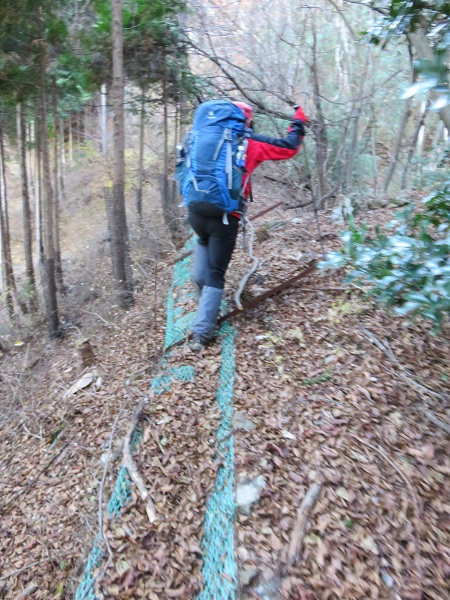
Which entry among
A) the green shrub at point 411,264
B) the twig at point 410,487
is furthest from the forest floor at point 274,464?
the green shrub at point 411,264

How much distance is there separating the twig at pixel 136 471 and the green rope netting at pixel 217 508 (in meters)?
0.06

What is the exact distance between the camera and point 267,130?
862 cm

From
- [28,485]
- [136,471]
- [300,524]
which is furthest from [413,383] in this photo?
[28,485]

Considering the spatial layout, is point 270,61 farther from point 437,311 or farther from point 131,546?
point 131,546

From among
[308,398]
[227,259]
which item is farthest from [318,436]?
[227,259]

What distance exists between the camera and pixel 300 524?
8.39 feet

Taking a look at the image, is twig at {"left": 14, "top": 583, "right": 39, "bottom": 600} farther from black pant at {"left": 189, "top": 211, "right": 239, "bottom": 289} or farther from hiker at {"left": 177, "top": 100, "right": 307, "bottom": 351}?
black pant at {"left": 189, "top": 211, "right": 239, "bottom": 289}

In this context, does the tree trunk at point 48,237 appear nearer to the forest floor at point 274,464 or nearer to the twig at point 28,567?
the forest floor at point 274,464

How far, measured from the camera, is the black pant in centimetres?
423

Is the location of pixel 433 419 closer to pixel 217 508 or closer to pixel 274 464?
pixel 274 464

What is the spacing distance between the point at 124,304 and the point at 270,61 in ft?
17.7

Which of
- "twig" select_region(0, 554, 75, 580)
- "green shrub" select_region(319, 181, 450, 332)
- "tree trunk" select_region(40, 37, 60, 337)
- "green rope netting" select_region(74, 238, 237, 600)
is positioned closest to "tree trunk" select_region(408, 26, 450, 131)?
"green shrub" select_region(319, 181, 450, 332)

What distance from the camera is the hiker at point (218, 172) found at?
12.8 feet

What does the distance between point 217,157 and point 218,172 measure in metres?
0.13
